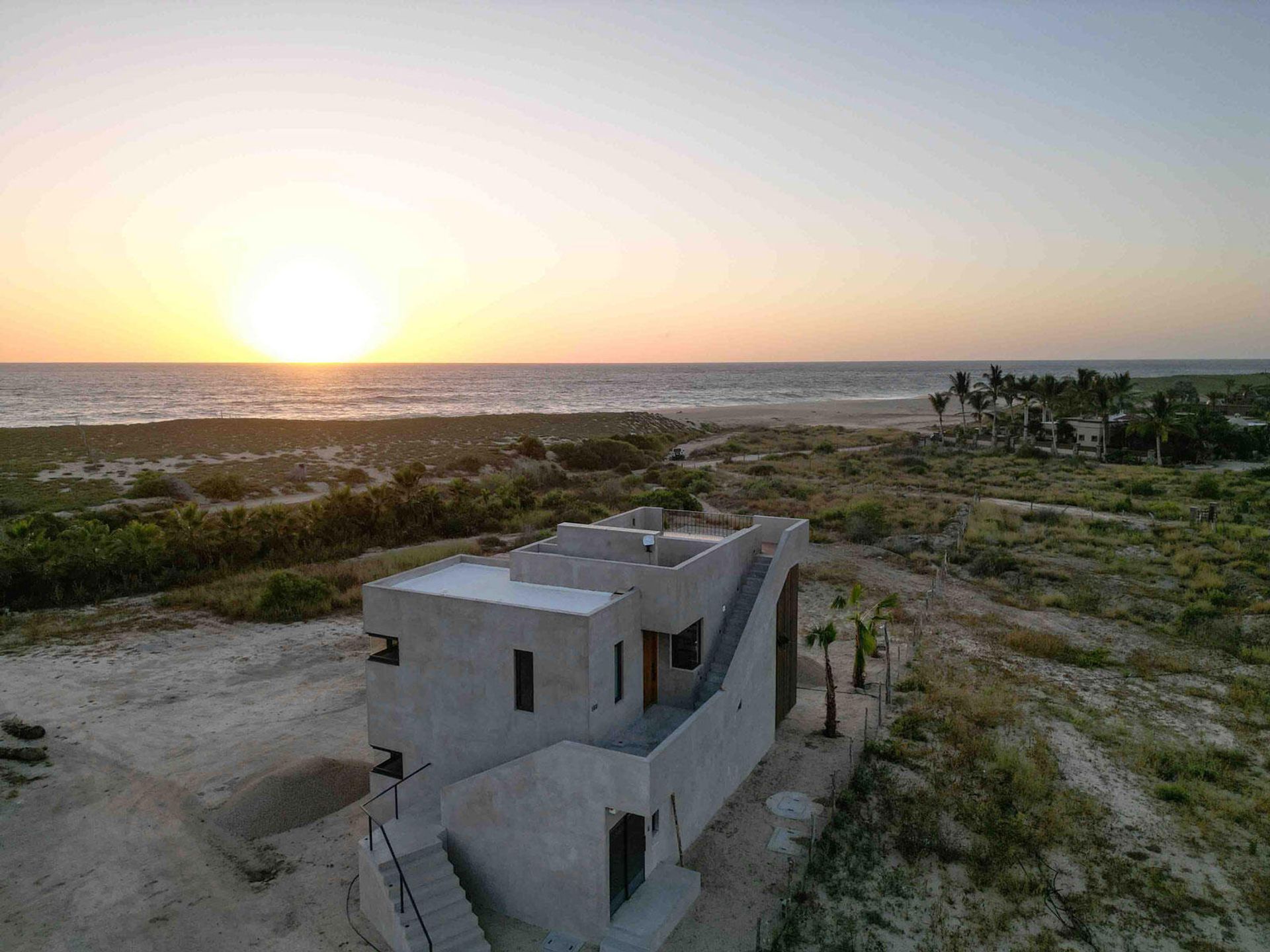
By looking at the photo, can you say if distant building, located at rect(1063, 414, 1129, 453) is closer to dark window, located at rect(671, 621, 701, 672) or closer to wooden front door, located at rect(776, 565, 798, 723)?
wooden front door, located at rect(776, 565, 798, 723)

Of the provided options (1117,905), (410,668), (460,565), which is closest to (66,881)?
(410,668)

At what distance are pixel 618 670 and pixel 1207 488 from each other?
176 feet

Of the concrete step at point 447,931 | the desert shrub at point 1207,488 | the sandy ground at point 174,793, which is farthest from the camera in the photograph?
the desert shrub at point 1207,488

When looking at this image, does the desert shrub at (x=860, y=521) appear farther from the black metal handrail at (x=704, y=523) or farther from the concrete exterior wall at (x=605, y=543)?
the concrete exterior wall at (x=605, y=543)

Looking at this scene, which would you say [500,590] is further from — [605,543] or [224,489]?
[224,489]

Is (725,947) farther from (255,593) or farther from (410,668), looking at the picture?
(255,593)

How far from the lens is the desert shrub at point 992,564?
1356 inches

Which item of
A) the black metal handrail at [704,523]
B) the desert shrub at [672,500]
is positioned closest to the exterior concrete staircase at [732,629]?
the black metal handrail at [704,523]

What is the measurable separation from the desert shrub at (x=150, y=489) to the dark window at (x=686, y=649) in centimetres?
4972

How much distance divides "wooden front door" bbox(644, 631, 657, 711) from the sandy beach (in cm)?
10009

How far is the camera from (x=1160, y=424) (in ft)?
209

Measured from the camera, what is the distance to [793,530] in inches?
747

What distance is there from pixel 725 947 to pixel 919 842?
5.03 metres

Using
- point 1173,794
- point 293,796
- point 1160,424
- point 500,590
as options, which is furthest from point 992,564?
point 1160,424
